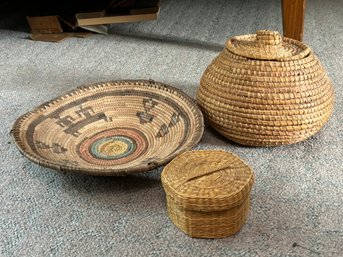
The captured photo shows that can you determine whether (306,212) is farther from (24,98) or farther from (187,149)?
(24,98)

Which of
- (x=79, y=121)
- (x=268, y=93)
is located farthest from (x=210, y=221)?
(x=79, y=121)

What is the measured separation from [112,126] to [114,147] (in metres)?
0.08

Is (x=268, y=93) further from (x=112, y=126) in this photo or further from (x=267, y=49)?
(x=112, y=126)

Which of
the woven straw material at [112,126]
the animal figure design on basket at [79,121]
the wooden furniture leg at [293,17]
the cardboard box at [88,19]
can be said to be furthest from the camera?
the cardboard box at [88,19]

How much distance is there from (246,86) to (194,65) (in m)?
0.46

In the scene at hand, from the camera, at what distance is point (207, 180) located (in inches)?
24.7

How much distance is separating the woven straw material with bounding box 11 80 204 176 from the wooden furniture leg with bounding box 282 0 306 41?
0.46 m

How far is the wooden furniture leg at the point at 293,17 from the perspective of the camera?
115 cm

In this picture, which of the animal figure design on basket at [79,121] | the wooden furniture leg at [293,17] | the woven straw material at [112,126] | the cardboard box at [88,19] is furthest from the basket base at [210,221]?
the cardboard box at [88,19]

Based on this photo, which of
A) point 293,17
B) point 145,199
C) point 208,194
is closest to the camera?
point 208,194

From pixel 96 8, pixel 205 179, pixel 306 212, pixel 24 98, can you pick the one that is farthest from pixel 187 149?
pixel 96 8

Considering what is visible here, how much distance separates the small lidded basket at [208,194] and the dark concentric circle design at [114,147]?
169 mm

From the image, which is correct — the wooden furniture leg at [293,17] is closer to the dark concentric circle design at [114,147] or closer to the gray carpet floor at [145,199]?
the gray carpet floor at [145,199]

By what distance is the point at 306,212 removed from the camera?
69cm
